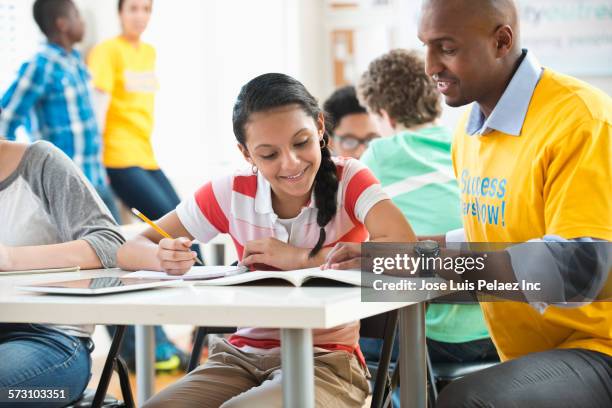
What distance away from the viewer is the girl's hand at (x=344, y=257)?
1676mm

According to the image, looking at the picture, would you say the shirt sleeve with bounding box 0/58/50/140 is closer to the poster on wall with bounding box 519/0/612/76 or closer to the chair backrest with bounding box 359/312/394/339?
the chair backrest with bounding box 359/312/394/339

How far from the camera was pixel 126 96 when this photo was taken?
4.46 metres

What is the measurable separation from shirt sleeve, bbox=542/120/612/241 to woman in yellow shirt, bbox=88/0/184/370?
2950 mm

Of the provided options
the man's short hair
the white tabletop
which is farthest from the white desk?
the man's short hair

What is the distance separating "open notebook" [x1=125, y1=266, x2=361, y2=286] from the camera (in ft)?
4.96

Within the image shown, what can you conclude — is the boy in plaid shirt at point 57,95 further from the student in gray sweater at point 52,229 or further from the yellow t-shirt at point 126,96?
the student in gray sweater at point 52,229

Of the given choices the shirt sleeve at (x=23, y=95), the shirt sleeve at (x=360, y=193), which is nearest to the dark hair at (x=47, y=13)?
the shirt sleeve at (x=23, y=95)

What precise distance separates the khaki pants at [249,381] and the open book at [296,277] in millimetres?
211

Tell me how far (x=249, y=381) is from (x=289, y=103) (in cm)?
58

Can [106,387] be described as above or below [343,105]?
below

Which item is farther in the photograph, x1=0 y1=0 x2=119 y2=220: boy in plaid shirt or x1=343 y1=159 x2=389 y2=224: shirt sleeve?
x1=0 y1=0 x2=119 y2=220: boy in plaid shirt

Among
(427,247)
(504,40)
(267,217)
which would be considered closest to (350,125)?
(267,217)

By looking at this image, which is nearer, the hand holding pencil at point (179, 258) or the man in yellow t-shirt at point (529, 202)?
the man in yellow t-shirt at point (529, 202)

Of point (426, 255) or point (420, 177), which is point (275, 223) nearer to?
point (426, 255)
